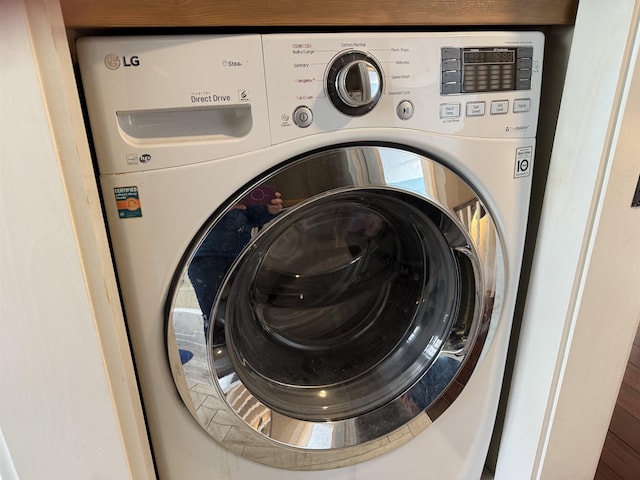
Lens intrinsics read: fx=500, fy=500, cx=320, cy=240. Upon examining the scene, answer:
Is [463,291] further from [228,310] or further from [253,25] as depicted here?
[253,25]

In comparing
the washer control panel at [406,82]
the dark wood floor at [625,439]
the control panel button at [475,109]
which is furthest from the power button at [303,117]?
the dark wood floor at [625,439]

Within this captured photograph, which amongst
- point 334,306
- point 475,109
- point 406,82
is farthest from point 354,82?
point 334,306

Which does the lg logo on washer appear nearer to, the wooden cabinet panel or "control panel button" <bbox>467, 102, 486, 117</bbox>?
the wooden cabinet panel

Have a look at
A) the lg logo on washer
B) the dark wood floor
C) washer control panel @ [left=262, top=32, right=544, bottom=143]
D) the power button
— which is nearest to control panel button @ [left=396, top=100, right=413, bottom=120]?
washer control panel @ [left=262, top=32, right=544, bottom=143]

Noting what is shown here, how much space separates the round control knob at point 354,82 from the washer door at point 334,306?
58mm

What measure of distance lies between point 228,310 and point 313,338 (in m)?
0.23

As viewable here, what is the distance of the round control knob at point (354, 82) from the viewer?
0.60 meters

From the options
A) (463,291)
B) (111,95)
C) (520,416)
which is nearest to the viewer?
(111,95)

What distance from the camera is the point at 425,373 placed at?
2.78 feet

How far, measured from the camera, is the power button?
1.98 ft

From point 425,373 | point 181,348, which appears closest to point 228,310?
point 181,348

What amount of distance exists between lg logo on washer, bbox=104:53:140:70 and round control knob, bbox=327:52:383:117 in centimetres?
22

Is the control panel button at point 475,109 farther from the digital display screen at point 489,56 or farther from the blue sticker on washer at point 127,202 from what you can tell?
the blue sticker on washer at point 127,202

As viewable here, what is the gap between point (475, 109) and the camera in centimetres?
68
